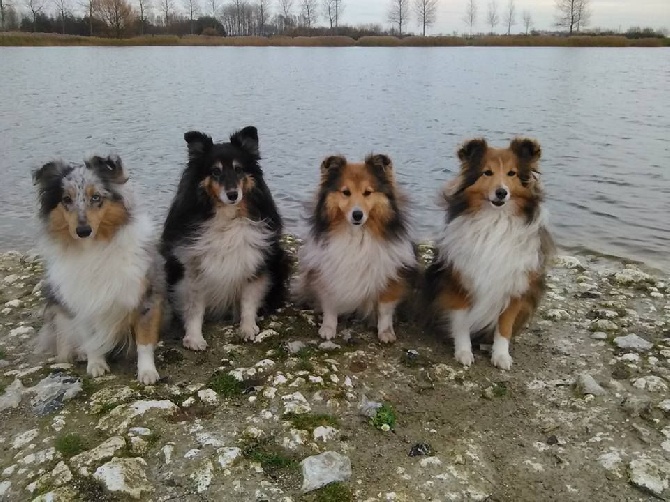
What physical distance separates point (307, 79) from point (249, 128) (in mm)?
24052

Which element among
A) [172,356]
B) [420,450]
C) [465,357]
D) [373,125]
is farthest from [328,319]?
Answer: [373,125]

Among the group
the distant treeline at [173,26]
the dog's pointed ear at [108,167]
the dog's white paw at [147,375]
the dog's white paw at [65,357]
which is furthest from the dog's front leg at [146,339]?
the distant treeline at [173,26]

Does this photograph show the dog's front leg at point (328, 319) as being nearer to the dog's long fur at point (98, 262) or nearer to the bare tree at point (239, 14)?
the dog's long fur at point (98, 262)

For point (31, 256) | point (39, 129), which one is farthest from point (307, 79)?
point (31, 256)

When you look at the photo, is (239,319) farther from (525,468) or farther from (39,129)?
(39,129)

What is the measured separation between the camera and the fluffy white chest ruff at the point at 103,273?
405 centimetres

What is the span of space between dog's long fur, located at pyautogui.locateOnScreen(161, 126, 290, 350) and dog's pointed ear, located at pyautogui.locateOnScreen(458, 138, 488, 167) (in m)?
1.56

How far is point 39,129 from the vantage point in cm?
1539

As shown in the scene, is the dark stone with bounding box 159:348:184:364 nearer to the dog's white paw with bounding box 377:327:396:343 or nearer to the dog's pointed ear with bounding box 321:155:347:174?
the dog's white paw with bounding box 377:327:396:343

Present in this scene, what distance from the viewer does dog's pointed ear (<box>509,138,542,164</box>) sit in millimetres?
4220

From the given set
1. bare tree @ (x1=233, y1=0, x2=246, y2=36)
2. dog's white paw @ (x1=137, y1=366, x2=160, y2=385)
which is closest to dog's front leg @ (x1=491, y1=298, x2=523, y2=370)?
dog's white paw @ (x1=137, y1=366, x2=160, y2=385)

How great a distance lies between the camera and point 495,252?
4289 mm

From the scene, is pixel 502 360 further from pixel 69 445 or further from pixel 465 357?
pixel 69 445

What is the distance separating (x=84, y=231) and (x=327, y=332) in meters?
2.06
